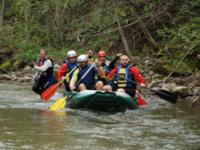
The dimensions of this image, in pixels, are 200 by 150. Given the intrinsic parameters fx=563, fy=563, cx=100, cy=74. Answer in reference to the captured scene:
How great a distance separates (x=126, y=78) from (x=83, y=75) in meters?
0.88

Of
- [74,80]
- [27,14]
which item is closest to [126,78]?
[74,80]

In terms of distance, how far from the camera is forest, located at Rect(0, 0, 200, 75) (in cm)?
1445

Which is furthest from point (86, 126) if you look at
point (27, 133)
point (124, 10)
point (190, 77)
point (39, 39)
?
point (39, 39)

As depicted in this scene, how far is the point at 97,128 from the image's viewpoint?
27.8ft

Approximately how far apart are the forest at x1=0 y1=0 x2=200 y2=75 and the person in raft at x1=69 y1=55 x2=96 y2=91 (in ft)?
8.01

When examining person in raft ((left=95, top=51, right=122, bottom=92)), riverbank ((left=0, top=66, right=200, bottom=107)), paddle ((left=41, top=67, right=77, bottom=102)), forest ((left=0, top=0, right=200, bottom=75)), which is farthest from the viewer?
forest ((left=0, top=0, right=200, bottom=75))

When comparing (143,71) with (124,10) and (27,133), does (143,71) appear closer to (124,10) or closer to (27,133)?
(124,10)

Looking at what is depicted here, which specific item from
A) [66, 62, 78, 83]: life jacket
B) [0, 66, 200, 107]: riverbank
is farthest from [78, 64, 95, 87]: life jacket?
[0, 66, 200, 107]: riverbank

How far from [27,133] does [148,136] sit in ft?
5.53

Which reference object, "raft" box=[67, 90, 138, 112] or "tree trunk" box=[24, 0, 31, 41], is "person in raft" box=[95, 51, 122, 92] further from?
"tree trunk" box=[24, 0, 31, 41]

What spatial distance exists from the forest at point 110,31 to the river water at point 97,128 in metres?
2.80

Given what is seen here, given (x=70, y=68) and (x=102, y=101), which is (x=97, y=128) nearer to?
(x=102, y=101)

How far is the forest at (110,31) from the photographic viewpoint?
47.4 feet

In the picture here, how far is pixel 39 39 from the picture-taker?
73.2 feet
